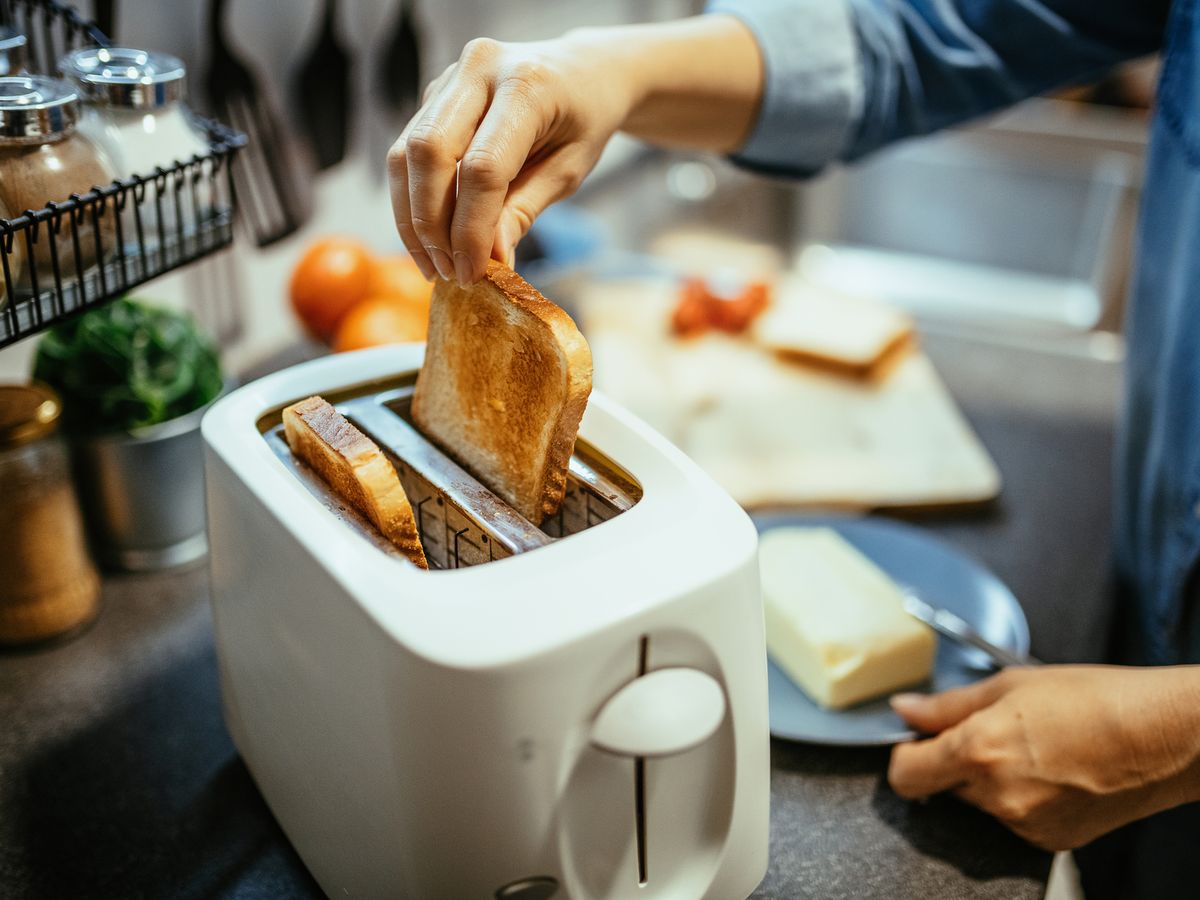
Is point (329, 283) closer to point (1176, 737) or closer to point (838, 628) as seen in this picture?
point (838, 628)

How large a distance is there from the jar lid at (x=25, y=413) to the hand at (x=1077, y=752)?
2.20 feet

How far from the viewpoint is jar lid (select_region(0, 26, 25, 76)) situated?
0.69m

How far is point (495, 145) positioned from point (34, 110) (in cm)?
27

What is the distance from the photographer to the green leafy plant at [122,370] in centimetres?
87

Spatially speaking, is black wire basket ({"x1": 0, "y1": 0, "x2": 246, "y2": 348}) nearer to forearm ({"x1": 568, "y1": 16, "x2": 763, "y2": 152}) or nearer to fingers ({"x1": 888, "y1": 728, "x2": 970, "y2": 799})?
forearm ({"x1": 568, "y1": 16, "x2": 763, "y2": 152})

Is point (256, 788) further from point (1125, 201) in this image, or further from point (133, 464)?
point (1125, 201)

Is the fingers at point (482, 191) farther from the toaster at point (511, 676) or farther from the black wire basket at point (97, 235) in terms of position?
the black wire basket at point (97, 235)

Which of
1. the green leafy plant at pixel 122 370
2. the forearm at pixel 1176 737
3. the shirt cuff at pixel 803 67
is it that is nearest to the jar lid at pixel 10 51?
the green leafy plant at pixel 122 370

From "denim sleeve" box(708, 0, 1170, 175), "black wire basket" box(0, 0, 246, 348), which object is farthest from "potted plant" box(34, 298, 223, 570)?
"denim sleeve" box(708, 0, 1170, 175)

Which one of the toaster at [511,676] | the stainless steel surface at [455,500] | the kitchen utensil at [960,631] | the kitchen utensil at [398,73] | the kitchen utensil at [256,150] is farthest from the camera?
the kitchen utensil at [398,73]

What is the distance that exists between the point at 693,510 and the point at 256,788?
39 centimetres

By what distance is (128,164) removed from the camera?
72 cm

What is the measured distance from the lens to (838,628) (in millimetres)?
772

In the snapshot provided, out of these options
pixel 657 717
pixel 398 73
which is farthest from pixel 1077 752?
pixel 398 73
